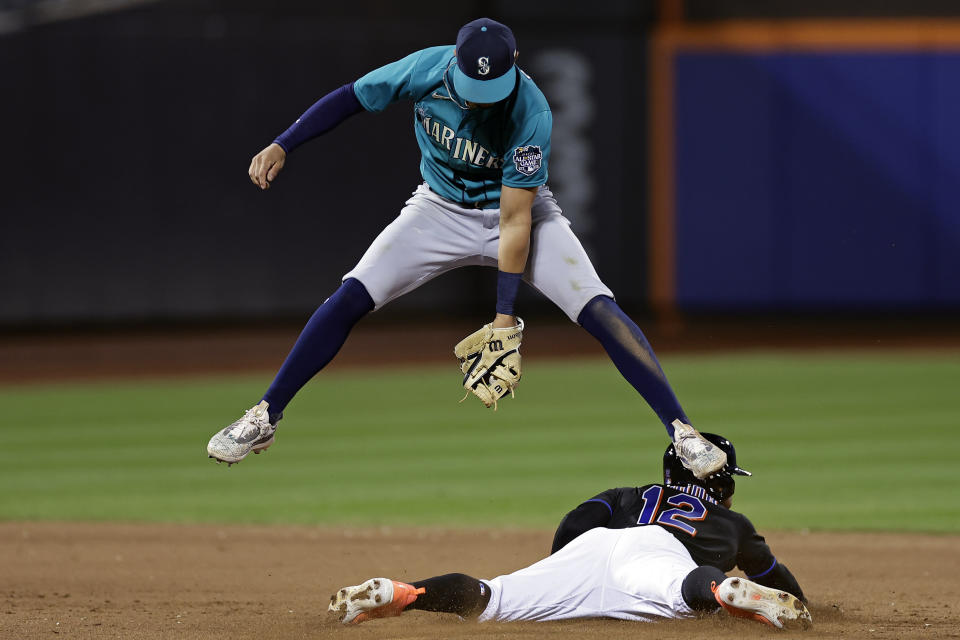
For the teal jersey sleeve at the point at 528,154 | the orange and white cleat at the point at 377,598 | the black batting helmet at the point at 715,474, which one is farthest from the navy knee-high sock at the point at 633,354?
the orange and white cleat at the point at 377,598

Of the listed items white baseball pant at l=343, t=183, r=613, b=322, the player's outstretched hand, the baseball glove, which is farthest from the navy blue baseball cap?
the baseball glove

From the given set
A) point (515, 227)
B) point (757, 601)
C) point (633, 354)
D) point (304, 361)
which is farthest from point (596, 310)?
point (757, 601)

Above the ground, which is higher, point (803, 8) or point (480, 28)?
point (803, 8)

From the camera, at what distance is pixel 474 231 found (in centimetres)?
500

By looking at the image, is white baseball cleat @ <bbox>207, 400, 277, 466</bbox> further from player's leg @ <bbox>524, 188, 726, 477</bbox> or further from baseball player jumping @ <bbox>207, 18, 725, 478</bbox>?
player's leg @ <bbox>524, 188, 726, 477</bbox>

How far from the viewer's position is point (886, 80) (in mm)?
15984

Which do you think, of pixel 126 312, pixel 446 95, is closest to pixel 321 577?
pixel 446 95

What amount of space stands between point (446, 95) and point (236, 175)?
447 inches

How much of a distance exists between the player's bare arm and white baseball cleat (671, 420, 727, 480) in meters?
0.80

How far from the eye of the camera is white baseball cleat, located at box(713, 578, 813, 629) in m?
3.97

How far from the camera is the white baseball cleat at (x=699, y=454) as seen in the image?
447 centimetres

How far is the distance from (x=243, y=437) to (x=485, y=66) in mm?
1613

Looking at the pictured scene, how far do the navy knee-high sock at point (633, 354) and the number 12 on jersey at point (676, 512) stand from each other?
0.31 meters

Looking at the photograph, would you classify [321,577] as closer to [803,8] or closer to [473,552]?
[473,552]
